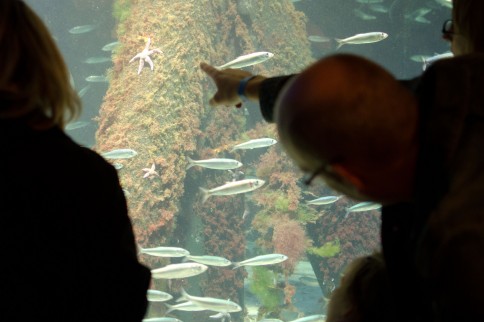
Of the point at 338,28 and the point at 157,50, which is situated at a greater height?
the point at 157,50

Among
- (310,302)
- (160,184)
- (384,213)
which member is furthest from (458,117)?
(310,302)

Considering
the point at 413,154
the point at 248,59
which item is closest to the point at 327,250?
the point at 248,59

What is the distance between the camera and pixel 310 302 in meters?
12.0

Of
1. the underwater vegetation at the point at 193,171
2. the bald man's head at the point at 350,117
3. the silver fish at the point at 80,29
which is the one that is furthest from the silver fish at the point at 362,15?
the bald man's head at the point at 350,117

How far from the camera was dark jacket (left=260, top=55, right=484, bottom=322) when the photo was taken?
83 cm

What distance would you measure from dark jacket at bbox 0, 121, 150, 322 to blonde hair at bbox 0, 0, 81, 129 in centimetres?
5

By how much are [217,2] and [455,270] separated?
11104mm

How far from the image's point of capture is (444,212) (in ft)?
2.90

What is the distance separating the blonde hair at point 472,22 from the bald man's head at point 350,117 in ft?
1.76

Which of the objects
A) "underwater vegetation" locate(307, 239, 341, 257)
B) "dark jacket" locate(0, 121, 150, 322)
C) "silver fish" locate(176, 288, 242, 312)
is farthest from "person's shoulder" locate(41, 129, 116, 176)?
"underwater vegetation" locate(307, 239, 341, 257)

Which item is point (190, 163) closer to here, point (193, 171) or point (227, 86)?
point (193, 171)

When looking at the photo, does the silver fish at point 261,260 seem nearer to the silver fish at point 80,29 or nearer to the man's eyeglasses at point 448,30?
the man's eyeglasses at point 448,30

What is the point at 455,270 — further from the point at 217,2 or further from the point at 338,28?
the point at 338,28

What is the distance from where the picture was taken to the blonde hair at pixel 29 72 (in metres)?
1.28
